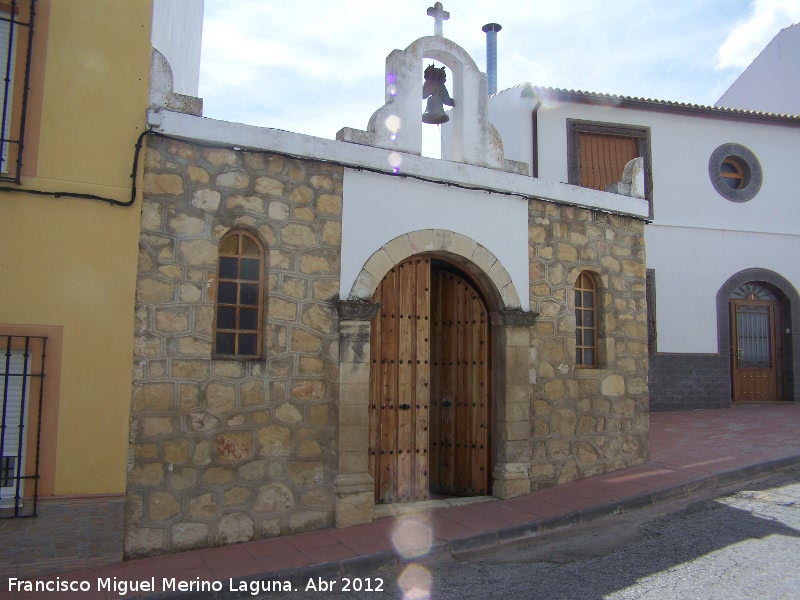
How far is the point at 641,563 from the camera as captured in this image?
4.79 meters

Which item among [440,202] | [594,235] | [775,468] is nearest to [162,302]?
[440,202]

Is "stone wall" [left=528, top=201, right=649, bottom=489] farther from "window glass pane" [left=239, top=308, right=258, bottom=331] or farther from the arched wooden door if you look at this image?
the arched wooden door

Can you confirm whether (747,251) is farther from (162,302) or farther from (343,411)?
(162,302)

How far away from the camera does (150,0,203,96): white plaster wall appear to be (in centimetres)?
648

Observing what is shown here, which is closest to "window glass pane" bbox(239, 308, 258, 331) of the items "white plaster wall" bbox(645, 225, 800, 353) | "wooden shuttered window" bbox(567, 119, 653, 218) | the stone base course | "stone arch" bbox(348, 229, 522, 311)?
"stone arch" bbox(348, 229, 522, 311)

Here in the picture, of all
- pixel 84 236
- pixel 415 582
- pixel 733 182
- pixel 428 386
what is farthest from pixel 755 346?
pixel 84 236

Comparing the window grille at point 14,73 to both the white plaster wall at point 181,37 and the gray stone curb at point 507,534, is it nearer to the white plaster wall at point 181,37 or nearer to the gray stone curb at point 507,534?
the white plaster wall at point 181,37

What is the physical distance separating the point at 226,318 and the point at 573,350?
149 inches

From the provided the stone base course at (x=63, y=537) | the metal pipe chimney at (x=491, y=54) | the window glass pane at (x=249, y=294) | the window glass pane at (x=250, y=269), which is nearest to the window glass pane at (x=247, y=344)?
the window glass pane at (x=249, y=294)

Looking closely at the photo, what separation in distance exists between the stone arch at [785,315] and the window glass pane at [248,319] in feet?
34.5

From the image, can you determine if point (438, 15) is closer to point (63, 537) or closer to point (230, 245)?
point (230, 245)

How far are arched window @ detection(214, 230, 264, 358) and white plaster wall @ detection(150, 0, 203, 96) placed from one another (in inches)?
82.7

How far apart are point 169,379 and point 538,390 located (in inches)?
147

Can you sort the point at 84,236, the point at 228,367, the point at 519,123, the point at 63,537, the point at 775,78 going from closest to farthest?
the point at 63,537, the point at 84,236, the point at 228,367, the point at 519,123, the point at 775,78
